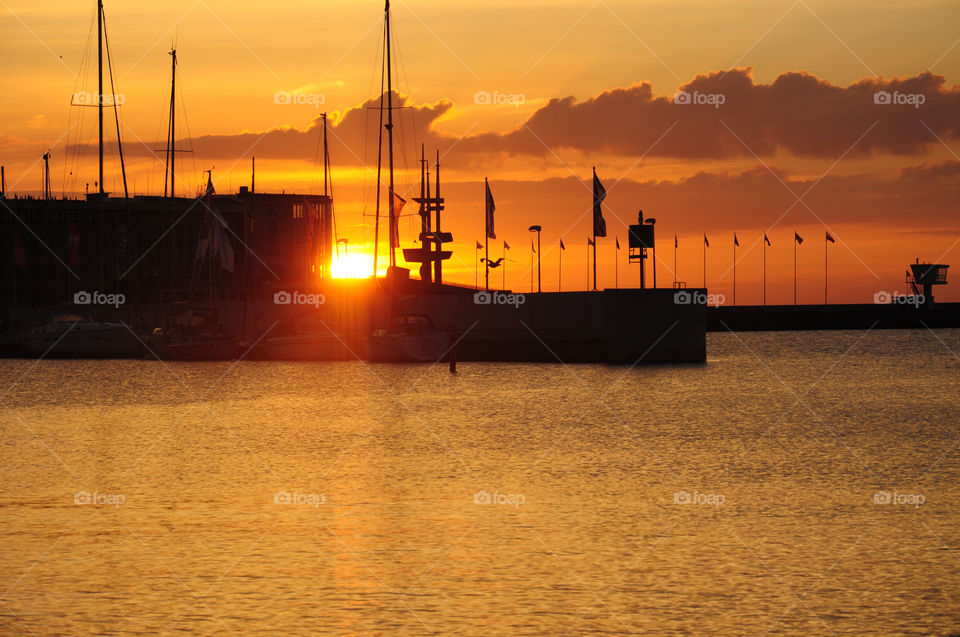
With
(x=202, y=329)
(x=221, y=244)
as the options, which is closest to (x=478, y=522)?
(x=221, y=244)

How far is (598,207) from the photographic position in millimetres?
85125

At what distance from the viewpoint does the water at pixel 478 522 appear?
679 inches

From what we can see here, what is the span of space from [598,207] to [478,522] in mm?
62601

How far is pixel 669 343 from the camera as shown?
303ft

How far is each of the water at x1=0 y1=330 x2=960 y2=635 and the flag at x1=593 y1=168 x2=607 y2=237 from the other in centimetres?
3055

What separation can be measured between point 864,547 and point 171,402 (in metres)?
48.1

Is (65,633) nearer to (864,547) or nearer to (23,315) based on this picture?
(864,547)

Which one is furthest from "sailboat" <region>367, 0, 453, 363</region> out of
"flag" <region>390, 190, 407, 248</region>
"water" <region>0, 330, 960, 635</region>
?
"water" <region>0, 330, 960, 635</region>

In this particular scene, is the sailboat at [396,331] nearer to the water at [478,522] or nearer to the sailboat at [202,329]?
the sailboat at [202,329]

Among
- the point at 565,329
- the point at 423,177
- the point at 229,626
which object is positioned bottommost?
the point at 229,626

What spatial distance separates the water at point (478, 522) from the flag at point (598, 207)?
100 ft

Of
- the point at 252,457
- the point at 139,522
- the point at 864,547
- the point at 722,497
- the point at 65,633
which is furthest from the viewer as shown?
the point at 252,457

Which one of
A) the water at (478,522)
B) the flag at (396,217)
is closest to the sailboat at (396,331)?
the flag at (396,217)

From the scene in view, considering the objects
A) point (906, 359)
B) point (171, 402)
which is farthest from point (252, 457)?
point (906, 359)
